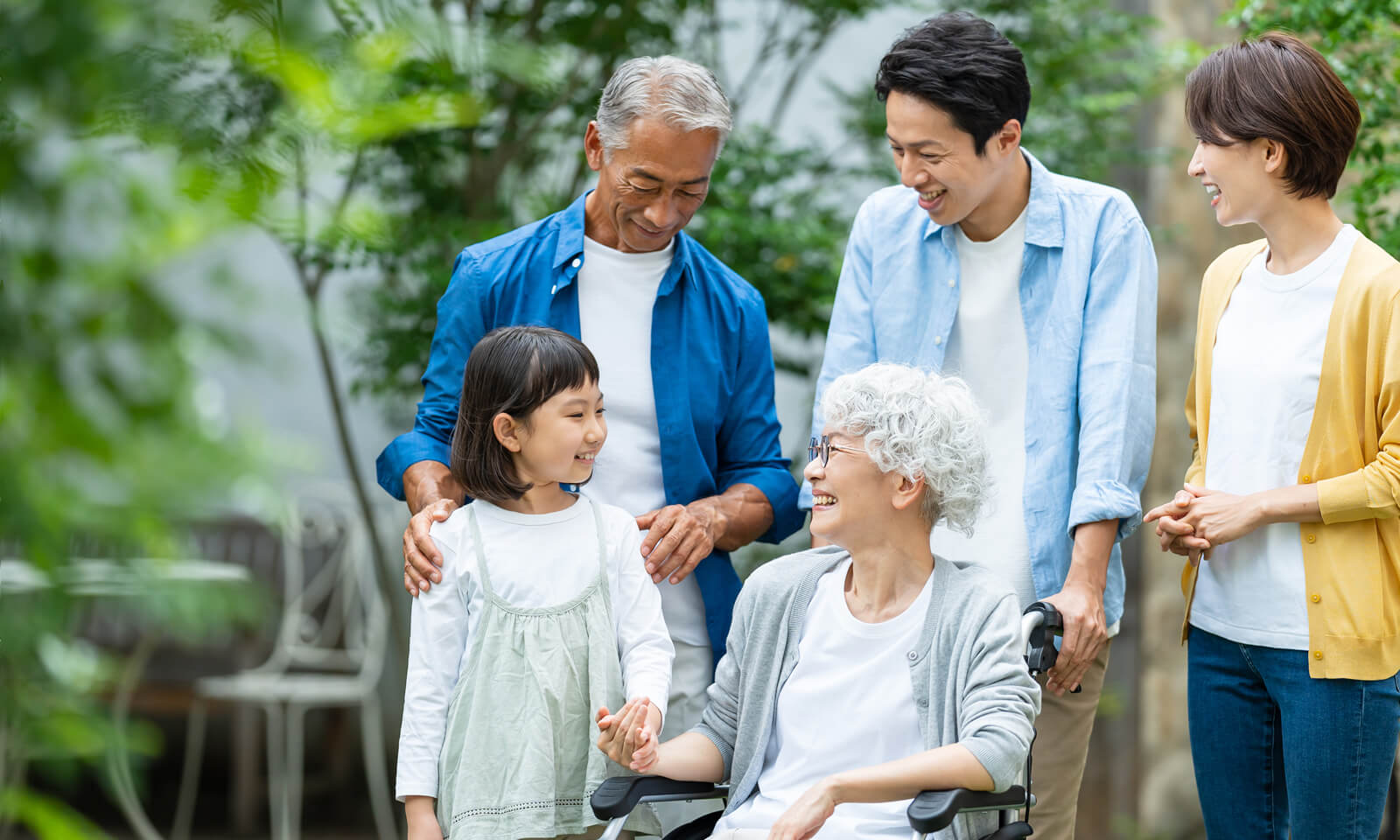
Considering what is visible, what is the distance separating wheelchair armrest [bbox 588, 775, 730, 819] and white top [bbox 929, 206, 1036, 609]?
1.75ft

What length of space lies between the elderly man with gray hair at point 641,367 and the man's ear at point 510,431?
19 centimetres

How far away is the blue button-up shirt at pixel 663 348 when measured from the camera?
2.12 m

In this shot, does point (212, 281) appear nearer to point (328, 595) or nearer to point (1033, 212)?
point (1033, 212)

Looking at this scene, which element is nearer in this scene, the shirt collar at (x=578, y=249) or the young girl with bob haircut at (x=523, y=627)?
the young girl with bob haircut at (x=523, y=627)

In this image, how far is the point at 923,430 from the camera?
1.89 m

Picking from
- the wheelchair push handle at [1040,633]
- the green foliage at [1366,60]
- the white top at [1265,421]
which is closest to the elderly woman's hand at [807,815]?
the wheelchair push handle at [1040,633]

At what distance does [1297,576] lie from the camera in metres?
1.86

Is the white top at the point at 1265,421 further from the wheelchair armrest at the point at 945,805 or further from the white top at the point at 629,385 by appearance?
the white top at the point at 629,385

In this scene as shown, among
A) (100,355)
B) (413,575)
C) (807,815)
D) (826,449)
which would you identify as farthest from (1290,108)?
(100,355)

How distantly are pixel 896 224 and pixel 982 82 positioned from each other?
1.10ft

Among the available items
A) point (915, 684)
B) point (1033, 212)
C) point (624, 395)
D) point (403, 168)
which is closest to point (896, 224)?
point (1033, 212)

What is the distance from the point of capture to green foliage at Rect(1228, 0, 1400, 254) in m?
2.52

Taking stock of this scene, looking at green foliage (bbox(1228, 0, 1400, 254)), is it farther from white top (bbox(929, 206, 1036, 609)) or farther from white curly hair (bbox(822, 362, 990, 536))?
white curly hair (bbox(822, 362, 990, 536))

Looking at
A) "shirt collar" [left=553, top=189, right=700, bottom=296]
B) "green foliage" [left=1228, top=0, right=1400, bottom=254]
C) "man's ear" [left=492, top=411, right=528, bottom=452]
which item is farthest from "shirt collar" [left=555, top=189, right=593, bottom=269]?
"green foliage" [left=1228, top=0, right=1400, bottom=254]
